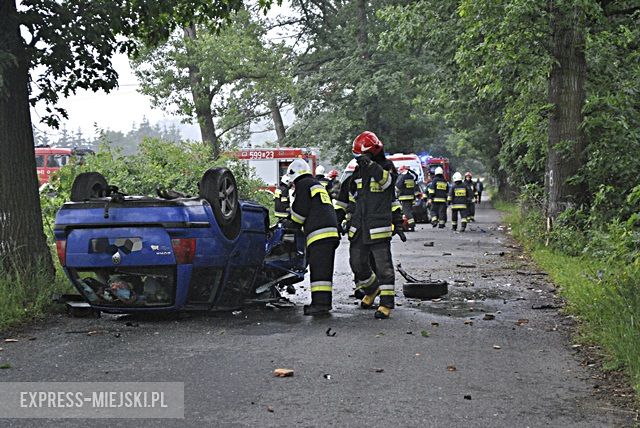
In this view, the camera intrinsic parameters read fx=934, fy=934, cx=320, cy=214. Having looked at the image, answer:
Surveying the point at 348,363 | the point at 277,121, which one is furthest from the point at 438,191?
the point at 277,121

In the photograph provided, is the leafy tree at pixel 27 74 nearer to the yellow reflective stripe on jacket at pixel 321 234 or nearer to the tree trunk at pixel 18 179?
the tree trunk at pixel 18 179

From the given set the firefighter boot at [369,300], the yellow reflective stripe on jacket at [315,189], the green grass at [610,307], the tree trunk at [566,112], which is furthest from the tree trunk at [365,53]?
the yellow reflective stripe on jacket at [315,189]

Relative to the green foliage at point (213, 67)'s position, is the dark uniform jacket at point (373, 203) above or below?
below

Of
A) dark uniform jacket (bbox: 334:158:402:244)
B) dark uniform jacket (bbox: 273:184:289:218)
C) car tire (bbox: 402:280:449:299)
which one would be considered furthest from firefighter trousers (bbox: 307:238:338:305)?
dark uniform jacket (bbox: 273:184:289:218)

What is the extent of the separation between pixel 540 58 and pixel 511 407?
12.7m

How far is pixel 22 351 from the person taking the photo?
791 cm

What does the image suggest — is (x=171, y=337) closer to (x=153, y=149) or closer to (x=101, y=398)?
(x=101, y=398)

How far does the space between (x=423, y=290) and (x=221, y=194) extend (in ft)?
10.2

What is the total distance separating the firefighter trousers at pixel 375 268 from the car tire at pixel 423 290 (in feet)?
1.89

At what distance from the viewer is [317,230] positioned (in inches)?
405

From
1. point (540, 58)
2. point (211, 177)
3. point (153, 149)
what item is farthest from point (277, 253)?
point (153, 149)

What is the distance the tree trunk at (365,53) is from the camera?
4569 centimetres

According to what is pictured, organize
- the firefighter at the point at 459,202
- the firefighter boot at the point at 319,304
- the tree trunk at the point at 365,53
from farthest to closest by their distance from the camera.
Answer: the tree trunk at the point at 365,53, the firefighter at the point at 459,202, the firefighter boot at the point at 319,304

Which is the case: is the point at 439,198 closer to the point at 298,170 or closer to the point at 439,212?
the point at 439,212
